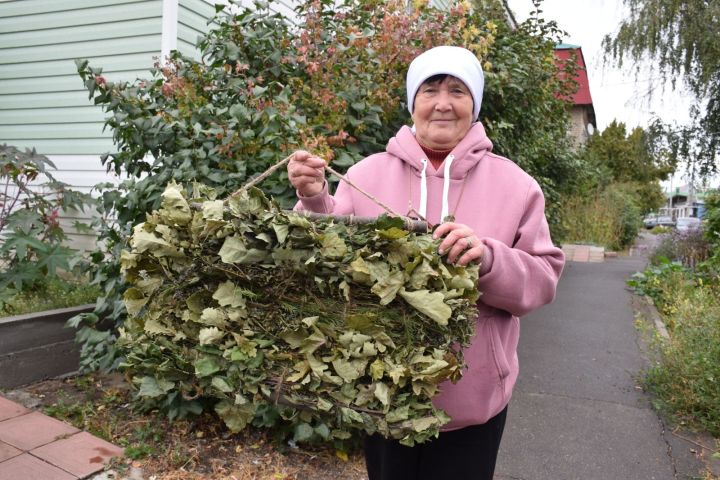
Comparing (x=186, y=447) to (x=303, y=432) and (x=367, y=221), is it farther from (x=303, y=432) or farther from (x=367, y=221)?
(x=367, y=221)

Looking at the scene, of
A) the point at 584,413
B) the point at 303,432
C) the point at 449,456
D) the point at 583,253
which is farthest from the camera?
the point at 583,253

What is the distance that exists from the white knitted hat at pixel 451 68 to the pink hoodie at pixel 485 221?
0.13 metres

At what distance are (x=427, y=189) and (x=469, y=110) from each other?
0.85 ft

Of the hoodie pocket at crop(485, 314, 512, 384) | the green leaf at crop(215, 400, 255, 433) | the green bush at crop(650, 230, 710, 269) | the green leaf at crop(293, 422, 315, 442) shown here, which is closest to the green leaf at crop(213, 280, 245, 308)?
the green leaf at crop(215, 400, 255, 433)

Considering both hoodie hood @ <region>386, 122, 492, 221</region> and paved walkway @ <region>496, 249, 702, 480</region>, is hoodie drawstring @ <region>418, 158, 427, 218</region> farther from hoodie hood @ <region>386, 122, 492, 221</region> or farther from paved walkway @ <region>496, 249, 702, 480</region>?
paved walkway @ <region>496, 249, 702, 480</region>

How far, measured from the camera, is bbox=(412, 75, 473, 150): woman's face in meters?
1.70

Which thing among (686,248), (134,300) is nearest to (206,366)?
(134,300)

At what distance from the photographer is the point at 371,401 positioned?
4.33 ft

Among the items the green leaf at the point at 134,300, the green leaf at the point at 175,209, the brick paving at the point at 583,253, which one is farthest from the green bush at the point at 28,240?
the brick paving at the point at 583,253

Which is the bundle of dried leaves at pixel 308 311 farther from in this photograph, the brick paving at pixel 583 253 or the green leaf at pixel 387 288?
the brick paving at pixel 583 253

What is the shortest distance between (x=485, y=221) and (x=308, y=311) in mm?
598

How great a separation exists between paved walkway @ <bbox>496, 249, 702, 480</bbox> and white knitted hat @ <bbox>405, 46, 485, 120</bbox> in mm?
2360

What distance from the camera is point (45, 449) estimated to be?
2.97 meters

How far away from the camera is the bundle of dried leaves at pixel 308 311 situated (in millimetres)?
1301
